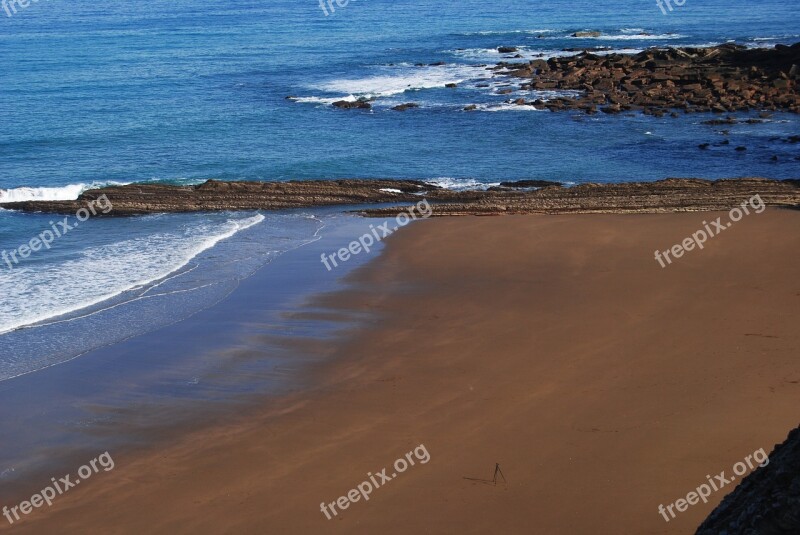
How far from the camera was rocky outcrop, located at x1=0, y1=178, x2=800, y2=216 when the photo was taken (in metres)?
22.5

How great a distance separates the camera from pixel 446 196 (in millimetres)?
24641

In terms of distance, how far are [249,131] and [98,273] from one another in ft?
56.5

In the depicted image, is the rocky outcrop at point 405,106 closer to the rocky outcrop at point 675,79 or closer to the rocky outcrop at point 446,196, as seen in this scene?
the rocky outcrop at point 675,79

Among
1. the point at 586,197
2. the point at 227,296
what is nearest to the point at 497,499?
the point at 227,296

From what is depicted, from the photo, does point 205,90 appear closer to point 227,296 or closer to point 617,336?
point 227,296

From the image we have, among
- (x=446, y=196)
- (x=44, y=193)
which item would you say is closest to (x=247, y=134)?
(x=44, y=193)

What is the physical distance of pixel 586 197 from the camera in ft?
78.0

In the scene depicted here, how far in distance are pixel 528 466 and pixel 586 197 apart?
47.9 feet

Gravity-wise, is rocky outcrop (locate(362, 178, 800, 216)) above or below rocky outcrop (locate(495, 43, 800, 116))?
below

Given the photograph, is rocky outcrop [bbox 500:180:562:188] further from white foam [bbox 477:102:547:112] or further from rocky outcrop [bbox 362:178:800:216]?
white foam [bbox 477:102:547:112]

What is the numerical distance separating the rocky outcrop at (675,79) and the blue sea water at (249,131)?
2.20 meters

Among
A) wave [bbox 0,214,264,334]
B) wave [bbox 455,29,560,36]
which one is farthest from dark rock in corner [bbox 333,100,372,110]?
wave [bbox 455,29,560,36]

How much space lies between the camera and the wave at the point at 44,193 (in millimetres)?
26141

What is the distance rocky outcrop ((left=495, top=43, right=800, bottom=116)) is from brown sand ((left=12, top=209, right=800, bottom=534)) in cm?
2143
